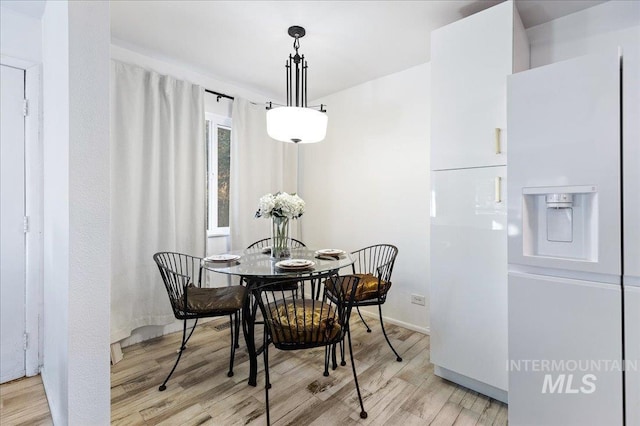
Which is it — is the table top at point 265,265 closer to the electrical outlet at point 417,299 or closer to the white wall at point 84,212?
the white wall at point 84,212

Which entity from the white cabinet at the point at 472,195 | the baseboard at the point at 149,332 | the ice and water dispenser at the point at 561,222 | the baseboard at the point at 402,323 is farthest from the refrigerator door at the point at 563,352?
the baseboard at the point at 149,332

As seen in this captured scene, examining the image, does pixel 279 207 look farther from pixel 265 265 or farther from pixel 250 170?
pixel 250 170

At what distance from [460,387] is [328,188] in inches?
95.7

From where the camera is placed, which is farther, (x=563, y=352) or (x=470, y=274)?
(x=470, y=274)

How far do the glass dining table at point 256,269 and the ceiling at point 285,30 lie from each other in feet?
5.83

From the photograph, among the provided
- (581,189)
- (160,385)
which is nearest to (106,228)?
(160,385)

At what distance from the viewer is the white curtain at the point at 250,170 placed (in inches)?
130

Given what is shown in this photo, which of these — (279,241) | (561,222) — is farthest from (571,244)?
(279,241)

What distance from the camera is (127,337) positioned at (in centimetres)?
255

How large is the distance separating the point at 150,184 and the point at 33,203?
773 mm

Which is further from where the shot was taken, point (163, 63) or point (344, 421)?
point (163, 63)

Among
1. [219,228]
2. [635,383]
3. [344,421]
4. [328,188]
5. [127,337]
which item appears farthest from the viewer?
[328,188]

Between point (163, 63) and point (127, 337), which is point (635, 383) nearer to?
point (127, 337)

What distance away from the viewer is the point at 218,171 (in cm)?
330
